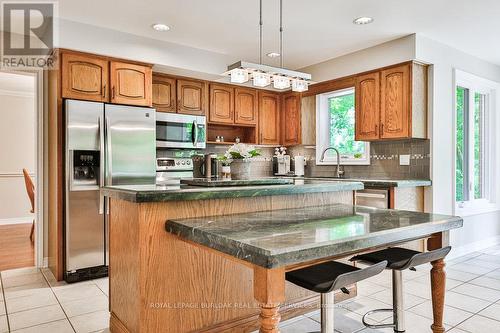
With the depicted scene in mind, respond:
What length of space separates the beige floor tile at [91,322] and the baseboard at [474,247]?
3.82 meters

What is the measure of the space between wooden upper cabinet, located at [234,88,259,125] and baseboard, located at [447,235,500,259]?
10.3ft

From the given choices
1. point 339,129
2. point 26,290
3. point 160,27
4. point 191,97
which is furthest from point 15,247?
point 339,129

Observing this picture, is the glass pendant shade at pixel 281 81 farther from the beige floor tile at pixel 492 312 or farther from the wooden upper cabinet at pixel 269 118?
the wooden upper cabinet at pixel 269 118

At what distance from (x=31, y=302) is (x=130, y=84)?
228cm

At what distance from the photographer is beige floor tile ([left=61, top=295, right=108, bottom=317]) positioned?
271 cm

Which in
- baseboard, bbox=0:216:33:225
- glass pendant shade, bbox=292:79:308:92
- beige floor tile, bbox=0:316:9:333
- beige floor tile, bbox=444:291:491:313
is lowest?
beige floor tile, bbox=444:291:491:313

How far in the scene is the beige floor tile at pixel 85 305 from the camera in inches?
106

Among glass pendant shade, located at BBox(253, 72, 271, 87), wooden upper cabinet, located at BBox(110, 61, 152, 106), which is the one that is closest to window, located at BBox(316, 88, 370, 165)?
glass pendant shade, located at BBox(253, 72, 271, 87)

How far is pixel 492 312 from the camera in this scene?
8.85ft

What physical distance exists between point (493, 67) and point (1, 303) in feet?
21.1

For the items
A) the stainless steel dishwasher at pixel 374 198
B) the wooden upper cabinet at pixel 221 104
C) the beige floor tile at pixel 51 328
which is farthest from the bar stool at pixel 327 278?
the wooden upper cabinet at pixel 221 104

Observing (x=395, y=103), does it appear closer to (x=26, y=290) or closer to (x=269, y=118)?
(x=269, y=118)

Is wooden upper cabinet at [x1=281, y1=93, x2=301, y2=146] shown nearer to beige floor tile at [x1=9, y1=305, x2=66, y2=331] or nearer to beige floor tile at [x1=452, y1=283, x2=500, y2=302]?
beige floor tile at [x1=452, y1=283, x2=500, y2=302]

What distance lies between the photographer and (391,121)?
4.08 m
